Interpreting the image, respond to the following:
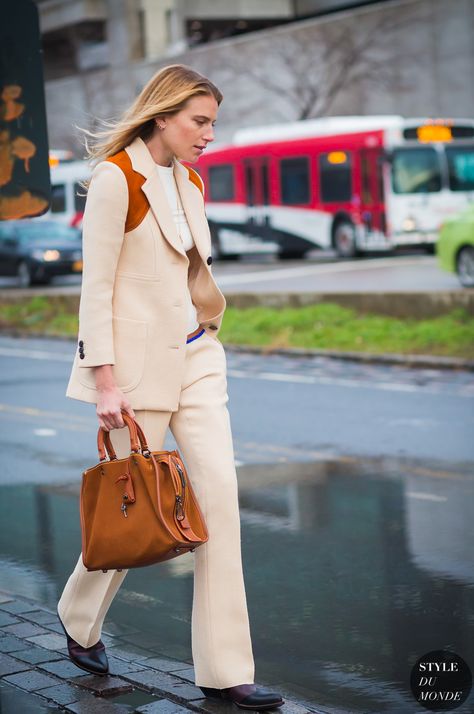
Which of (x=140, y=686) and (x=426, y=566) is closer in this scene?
(x=140, y=686)

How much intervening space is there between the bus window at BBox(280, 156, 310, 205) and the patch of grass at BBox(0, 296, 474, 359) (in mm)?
12010

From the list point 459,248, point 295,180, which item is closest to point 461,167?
point 295,180

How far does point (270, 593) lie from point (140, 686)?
57.1 inches

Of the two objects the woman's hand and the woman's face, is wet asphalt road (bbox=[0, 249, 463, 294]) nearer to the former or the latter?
the woman's face

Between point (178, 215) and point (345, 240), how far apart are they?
85.0 ft

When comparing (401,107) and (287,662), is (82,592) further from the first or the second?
(401,107)

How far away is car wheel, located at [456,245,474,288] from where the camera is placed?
763 inches

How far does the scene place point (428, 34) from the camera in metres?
42.6

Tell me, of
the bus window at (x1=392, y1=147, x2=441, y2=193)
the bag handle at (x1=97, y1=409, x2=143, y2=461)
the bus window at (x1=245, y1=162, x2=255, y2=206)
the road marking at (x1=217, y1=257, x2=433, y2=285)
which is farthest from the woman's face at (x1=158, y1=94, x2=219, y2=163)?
the bus window at (x1=245, y1=162, x2=255, y2=206)

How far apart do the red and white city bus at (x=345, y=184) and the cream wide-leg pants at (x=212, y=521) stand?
81.6ft

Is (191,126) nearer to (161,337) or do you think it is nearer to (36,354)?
(161,337)

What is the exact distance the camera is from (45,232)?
30.0 meters

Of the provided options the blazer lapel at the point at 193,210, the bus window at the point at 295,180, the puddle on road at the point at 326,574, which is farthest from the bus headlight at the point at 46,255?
the blazer lapel at the point at 193,210

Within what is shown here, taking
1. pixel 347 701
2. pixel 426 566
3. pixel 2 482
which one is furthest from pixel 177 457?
pixel 2 482
